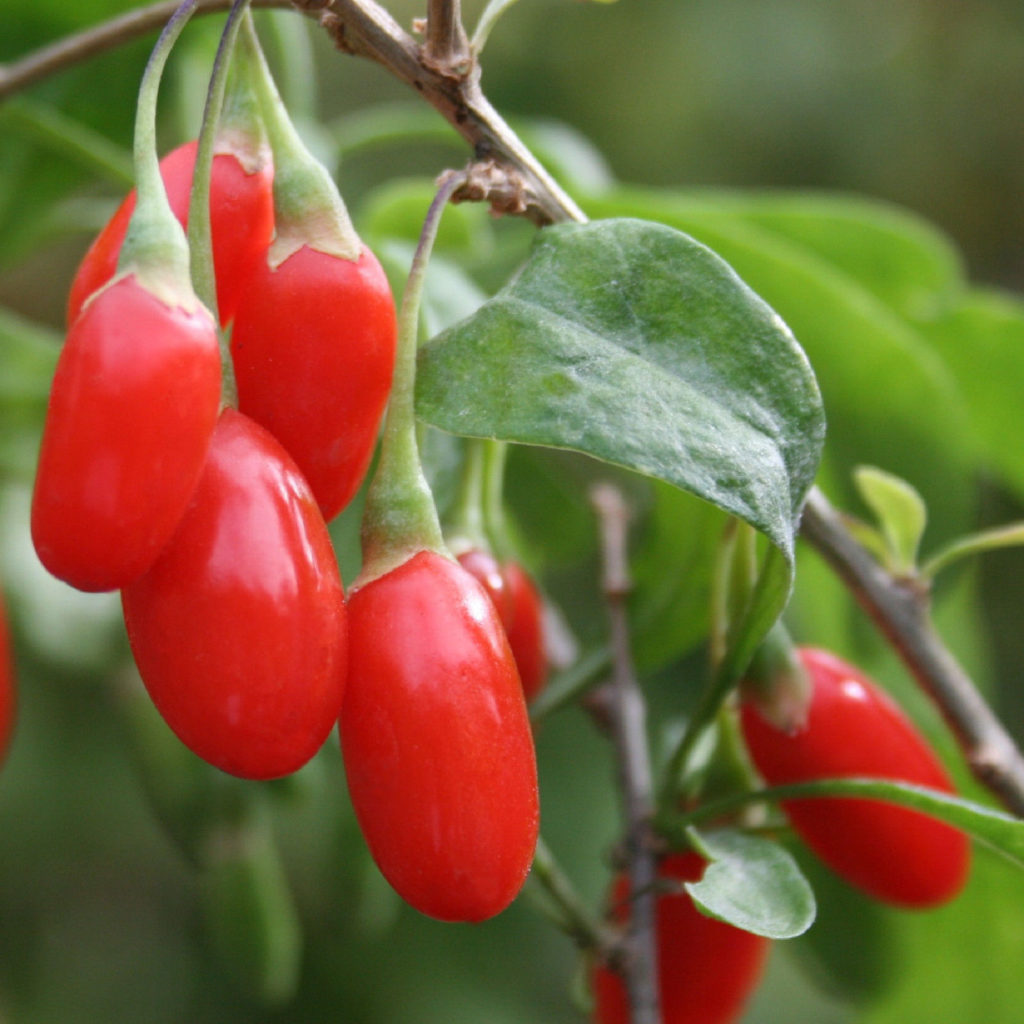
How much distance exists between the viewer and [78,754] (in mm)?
1601

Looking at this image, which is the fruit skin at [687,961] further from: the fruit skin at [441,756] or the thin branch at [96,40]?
the thin branch at [96,40]

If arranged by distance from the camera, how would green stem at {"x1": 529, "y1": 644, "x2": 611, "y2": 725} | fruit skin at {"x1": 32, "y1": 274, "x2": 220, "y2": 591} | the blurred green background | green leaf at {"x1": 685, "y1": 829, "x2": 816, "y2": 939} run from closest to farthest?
fruit skin at {"x1": 32, "y1": 274, "x2": 220, "y2": 591} < green leaf at {"x1": 685, "y1": 829, "x2": 816, "y2": 939} < green stem at {"x1": 529, "y1": 644, "x2": 611, "y2": 725} < the blurred green background

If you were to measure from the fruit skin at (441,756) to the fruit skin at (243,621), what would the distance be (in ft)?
0.07

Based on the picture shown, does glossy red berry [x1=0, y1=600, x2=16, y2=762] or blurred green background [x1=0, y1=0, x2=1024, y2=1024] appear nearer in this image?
glossy red berry [x1=0, y1=600, x2=16, y2=762]

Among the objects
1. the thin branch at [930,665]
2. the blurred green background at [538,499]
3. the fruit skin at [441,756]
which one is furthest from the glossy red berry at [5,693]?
the thin branch at [930,665]

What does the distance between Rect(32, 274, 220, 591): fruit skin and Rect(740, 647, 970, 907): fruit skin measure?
1.15 ft

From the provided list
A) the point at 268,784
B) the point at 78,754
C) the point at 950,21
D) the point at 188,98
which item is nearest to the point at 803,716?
the point at 268,784

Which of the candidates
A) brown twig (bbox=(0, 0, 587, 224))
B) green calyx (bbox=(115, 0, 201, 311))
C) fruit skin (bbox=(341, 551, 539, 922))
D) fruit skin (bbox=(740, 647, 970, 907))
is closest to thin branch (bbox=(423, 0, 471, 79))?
brown twig (bbox=(0, 0, 587, 224))

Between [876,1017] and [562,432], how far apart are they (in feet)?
1.96

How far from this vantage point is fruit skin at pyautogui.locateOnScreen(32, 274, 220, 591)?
0.41m

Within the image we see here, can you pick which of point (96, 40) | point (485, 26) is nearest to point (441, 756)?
point (485, 26)

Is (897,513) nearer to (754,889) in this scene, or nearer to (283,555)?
(754,889)

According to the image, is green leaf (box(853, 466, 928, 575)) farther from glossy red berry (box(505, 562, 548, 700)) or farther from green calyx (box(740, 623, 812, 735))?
glossy red berry (box(505, 562, 548, 700))

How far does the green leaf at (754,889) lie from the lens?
0.52 metres
